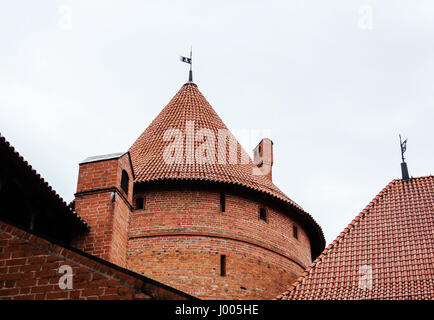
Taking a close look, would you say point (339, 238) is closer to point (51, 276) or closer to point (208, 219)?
point (208, 219)

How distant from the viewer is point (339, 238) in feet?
40.4

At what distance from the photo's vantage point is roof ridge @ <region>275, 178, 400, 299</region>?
11.2 m

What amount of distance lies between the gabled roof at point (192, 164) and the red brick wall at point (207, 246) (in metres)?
0.48

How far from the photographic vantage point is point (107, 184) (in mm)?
9992

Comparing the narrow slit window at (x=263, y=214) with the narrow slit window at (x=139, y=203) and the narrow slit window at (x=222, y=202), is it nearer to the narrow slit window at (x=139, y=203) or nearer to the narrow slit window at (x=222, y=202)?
the narrow slit window at (x=222, y=202)

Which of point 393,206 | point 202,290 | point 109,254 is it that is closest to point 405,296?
point 393,206

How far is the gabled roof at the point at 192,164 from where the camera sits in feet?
45.4

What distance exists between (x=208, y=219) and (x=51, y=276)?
811 cm

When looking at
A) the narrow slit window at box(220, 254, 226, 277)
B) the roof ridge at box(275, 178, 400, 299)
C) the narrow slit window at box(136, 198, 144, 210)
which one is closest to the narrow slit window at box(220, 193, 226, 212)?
the narrow slit window at box(220, 254, 226, 277)

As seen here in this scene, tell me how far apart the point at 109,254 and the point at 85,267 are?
3317 millimetres

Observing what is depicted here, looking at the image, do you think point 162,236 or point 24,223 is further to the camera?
point 162,236

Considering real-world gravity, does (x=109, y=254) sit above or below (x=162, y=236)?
below

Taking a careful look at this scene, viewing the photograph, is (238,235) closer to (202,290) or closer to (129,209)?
(202,290)

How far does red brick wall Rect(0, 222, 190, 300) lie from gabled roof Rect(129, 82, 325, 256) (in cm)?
772
